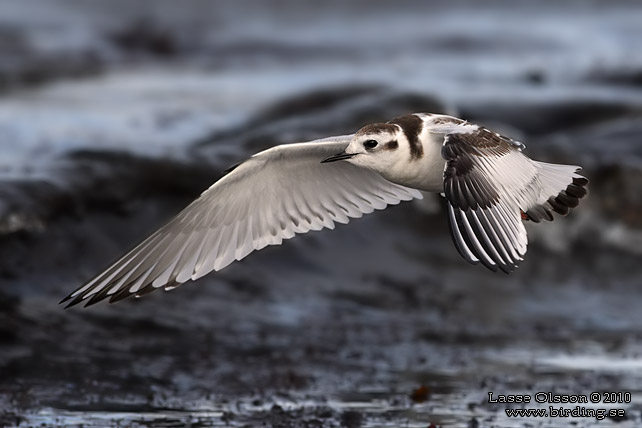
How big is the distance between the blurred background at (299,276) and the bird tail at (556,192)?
126 centimetres

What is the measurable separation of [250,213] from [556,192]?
2.02 meters

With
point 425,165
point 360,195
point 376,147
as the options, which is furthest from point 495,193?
point 360,195

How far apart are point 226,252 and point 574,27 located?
21.4 m

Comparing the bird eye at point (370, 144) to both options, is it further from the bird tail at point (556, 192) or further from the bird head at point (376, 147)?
the bird tail at point (556, 192)

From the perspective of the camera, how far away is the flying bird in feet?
18.5

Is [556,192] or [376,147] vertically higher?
[376,147]

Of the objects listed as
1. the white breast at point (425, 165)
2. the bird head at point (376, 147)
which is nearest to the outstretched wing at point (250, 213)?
the bird head at point (376, 147)

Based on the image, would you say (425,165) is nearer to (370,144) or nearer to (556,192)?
(370,144)

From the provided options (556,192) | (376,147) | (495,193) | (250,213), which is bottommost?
(495,193)

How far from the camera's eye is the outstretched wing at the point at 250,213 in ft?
22.6

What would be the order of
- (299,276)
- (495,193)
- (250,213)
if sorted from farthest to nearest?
(299,276)
(250,213)
(495,193)

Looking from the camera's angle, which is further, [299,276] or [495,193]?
[299,276]

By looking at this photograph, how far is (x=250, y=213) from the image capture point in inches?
290

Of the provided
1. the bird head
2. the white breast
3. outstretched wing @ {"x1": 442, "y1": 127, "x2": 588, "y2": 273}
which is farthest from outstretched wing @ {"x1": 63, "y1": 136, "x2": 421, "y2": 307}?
outstretched wing @ {"x1": 442, "y1": 127, "x2": 588, "y2": 273}
